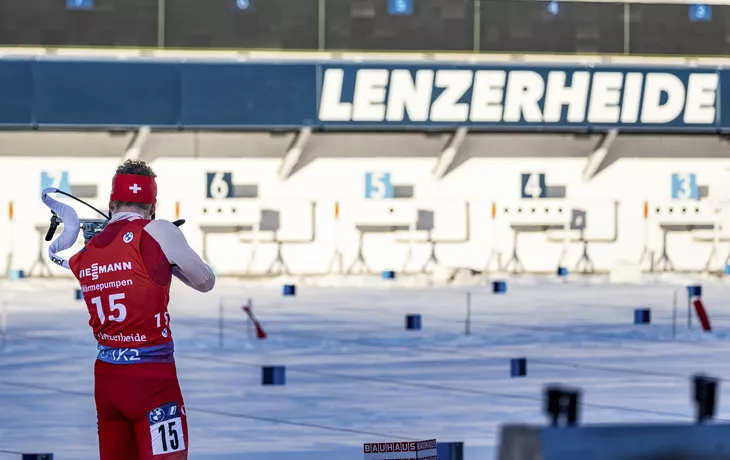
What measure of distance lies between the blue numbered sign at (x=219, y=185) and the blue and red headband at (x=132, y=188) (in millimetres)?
22117

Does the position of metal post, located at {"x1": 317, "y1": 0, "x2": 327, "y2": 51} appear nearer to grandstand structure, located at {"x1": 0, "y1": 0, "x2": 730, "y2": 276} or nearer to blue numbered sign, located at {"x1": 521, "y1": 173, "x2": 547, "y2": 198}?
grandstand structure, located at {"x1": 0, "y1": 0, "x2": 730, "y2": 276}

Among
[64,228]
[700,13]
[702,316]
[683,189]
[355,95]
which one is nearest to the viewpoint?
[64,228]

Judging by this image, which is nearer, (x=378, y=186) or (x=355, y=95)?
(x=355, y=95)

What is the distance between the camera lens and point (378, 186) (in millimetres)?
29062

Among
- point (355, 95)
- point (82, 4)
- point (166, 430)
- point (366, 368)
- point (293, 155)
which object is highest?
point (82, 4)

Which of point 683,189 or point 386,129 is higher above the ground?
point 386,129

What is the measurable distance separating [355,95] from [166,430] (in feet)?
71.9

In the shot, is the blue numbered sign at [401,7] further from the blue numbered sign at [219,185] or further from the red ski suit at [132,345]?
the red ski suit at [132,345]

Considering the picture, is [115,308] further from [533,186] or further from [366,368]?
[533,186]

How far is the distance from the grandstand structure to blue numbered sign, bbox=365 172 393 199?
0.12 feet

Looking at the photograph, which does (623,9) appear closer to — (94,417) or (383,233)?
(383,233)

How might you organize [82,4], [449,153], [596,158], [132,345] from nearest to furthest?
[132,345], [82,4], [449,153], [596,158]

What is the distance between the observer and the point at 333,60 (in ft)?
91.4

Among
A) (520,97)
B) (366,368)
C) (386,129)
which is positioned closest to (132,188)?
(366,368)
